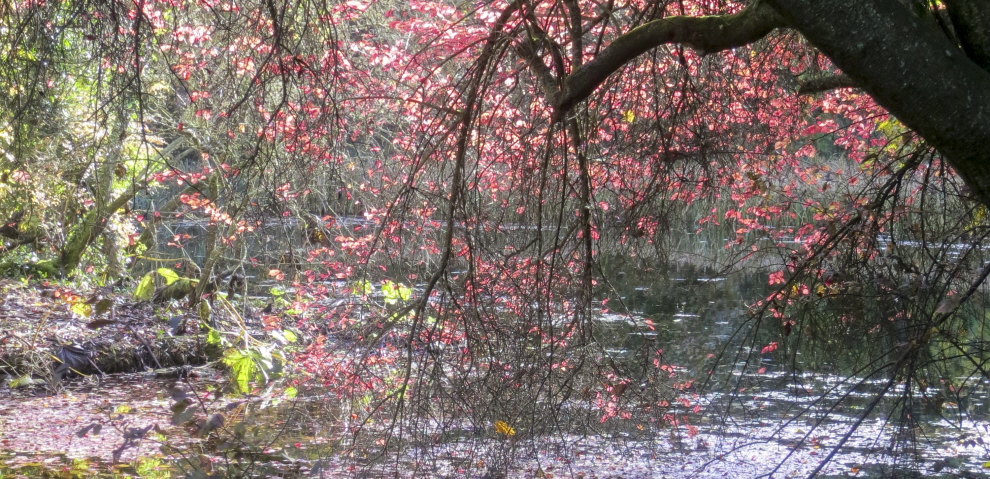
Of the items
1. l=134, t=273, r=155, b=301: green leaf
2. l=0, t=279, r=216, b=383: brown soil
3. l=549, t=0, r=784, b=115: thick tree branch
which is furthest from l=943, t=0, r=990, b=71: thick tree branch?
l=134, t=273, r=155, b=301: green leaf

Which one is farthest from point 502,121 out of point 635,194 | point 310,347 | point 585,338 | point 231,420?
point 310,347

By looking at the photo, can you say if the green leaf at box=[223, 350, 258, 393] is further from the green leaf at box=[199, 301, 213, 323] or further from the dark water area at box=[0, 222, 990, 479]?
the green leaf at box=[199, 301, 213, 323]

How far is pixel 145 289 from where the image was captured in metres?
10.4

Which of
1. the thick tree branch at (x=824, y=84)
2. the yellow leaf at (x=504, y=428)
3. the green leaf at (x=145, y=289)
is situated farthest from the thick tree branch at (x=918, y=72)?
the green leaf at (x=145, y=289)

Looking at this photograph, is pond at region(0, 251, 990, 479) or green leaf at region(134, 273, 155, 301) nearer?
pond at region(0, 251, 990, 479)

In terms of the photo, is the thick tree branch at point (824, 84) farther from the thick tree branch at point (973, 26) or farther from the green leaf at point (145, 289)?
the green leaf at point (145, 289)

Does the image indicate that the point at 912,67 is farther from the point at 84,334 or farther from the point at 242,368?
the point at 84,334

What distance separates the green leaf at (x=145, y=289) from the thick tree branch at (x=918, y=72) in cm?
944

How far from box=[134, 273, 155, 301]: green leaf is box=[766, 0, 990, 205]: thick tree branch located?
31.0 ft

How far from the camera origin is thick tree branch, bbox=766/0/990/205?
89.9 inches

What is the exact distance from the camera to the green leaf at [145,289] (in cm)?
1032

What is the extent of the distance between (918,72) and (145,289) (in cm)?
975

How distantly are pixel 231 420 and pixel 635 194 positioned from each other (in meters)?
3.94

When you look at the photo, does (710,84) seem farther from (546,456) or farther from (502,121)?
(546,456)
